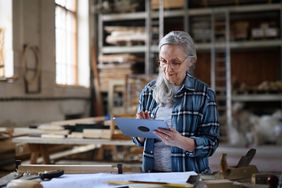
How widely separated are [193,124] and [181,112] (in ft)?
0.27

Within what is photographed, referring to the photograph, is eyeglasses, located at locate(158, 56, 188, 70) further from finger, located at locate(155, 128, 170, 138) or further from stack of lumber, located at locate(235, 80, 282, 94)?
stack of lumber, located at locate(235, 80, 282, 94)

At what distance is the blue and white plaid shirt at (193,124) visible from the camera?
6.54 ft

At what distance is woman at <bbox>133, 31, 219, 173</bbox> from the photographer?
6.54 ft

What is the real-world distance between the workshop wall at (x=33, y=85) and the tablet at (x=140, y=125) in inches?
42.7

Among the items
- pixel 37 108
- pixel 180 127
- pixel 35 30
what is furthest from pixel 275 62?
pixel 180 127

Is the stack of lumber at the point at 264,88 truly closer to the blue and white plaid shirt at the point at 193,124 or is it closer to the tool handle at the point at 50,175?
the blue and white plaid shirt at the point at 193,124

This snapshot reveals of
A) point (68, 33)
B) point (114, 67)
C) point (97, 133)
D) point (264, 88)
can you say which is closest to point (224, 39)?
point (264, 88)

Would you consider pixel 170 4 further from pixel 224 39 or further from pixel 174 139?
pixel 174 139

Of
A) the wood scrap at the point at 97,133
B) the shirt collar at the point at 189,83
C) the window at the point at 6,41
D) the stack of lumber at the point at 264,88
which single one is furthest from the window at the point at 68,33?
the stack of lumber at the point at 264,88

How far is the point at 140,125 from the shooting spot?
6.01 ft

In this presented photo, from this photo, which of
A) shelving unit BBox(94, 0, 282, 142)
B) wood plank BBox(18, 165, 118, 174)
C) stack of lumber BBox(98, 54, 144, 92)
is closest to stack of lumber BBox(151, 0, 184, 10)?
shelving unit BBox(94, 0, 282, 142)

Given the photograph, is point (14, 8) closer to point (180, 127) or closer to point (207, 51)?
point (180, 127)

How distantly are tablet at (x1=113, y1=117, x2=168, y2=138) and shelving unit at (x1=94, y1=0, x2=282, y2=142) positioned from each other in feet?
19.7

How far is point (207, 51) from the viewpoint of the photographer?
8.68m
